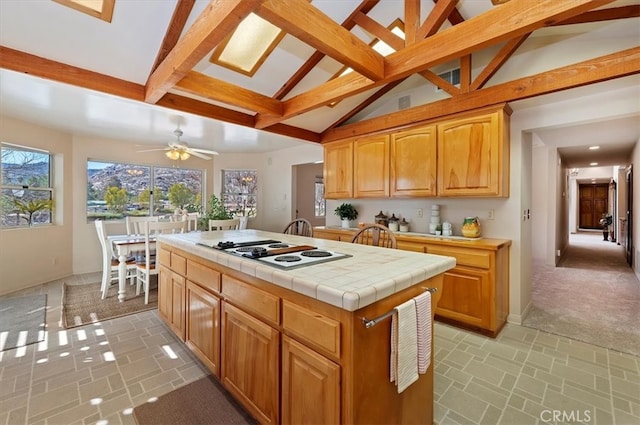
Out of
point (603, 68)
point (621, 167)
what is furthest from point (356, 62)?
point (621, 167)

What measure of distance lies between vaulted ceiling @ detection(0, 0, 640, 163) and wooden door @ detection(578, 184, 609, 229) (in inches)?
517

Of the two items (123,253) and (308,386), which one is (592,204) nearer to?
(308,386)

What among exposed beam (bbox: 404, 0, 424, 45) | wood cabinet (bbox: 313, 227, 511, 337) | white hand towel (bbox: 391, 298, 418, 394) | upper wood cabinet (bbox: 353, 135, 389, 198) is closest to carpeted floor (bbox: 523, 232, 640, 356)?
wood cabinet (bbox: 313, 227, 511, 337)

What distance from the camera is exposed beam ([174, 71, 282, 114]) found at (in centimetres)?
271

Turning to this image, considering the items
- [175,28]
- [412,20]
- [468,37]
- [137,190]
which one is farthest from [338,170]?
[137,190]

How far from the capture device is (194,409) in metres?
1.79

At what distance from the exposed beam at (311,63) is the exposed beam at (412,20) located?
0.44 meters

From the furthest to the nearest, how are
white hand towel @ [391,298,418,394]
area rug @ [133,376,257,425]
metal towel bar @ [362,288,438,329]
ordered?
area rug @ [133,376,257,425] < white hand towel @ [391,298,418,394] < metal towel bar @ [362,288,438,329]

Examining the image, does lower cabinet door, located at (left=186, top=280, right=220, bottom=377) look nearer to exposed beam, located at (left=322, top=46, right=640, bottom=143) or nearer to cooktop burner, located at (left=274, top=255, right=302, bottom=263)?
cooktop burner, located at (left=274, top=255, right=302, bottom=263)

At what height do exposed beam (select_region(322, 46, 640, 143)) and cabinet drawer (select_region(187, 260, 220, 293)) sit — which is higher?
exposed beam (select_region(322, 46, 640, 143))

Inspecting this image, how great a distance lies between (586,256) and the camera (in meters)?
6.75

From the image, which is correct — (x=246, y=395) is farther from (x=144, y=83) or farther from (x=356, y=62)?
(x=144, y=83)

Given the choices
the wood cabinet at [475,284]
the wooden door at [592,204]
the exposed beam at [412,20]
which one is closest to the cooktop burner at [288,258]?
the wood cabinet at [475,284]

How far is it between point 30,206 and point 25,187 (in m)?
0.30
